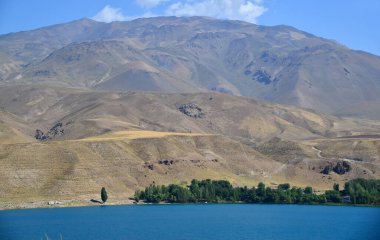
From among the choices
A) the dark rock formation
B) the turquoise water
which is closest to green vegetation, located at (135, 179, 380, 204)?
the turquoise water

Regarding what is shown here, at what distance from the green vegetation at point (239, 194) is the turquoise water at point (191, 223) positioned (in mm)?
10725

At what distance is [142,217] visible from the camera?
122875 mm

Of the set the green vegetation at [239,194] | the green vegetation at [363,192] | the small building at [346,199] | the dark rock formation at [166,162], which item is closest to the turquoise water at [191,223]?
the green vegetation at [363,192]

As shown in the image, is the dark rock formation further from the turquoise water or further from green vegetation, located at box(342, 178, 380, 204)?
green vegetation, located at box(342, 178, 380, 204)

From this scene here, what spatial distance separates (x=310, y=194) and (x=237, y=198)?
17.0 m

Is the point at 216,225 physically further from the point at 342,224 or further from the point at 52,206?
the point at 52,206

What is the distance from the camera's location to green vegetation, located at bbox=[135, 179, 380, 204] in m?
162

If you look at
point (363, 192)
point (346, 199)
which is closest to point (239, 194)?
point (346, 199)

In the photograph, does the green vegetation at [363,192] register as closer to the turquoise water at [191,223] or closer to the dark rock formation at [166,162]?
the turquoise water at [191,223]

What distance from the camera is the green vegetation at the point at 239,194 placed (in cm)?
16150

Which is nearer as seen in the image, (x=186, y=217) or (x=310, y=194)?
(x=186, y=217)

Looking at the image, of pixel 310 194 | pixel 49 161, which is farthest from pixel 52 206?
pixel 310 194

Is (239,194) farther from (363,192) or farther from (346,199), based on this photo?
(363,192)

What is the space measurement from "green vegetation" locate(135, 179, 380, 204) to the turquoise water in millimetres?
10725
